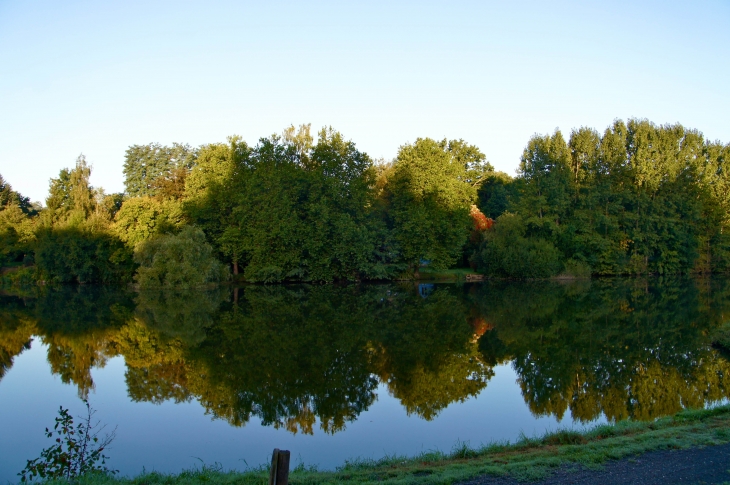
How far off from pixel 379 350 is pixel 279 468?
12545 mm

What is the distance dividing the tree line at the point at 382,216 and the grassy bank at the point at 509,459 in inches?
1241

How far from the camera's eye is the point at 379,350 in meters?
16.8

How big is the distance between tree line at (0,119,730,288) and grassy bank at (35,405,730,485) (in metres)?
31.5

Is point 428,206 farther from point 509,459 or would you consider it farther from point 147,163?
point 509,459

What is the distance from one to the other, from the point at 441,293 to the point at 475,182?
28105mm

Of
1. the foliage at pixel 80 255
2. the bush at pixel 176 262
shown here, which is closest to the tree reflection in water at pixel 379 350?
the bush at pixel 176 262

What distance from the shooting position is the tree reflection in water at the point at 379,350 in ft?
39.2

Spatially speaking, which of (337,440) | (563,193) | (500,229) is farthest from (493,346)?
(563,193)

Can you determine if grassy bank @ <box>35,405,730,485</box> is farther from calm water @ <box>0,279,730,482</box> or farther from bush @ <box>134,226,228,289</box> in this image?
bush @ <box>134,226,228,289</box>

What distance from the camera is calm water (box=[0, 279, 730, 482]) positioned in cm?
995

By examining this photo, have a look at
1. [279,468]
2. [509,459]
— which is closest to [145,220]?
[509,459]

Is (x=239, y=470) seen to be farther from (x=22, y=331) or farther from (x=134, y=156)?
(x=134, y=156)

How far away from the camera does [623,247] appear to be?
163 ft

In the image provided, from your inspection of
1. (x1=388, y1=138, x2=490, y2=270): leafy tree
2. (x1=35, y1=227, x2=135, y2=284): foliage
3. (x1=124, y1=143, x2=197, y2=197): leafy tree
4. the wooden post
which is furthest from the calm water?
(x1=124, y1=143, x2=197, y2=197): leafy tree
